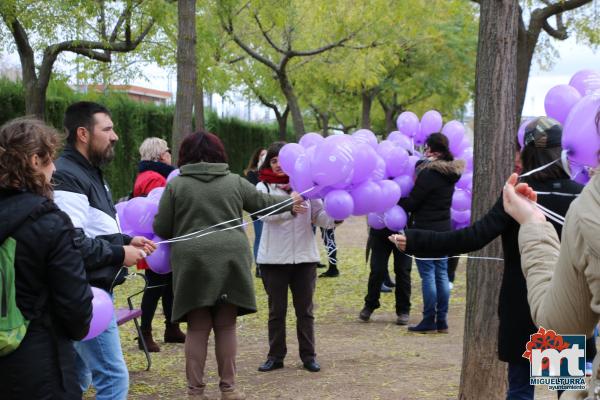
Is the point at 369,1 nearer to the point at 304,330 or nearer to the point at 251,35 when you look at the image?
the point at 251,35

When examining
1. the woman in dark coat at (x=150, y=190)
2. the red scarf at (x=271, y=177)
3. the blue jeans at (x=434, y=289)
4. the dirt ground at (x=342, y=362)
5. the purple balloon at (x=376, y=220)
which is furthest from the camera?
the blue jeans at (x=434, y=289)

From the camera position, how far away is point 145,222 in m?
5.30

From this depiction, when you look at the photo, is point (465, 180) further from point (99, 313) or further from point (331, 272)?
point (99, 313)

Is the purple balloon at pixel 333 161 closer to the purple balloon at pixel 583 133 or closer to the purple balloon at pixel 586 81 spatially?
the purple balloon at pixel 586 81

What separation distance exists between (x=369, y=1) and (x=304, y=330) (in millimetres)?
10378

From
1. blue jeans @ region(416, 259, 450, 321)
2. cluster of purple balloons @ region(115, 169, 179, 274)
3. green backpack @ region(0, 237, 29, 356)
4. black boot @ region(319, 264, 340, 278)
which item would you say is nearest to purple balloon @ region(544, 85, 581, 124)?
cluster of purple balloons @ region(115, 169, 179, 274)

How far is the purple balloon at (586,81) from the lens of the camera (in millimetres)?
4365

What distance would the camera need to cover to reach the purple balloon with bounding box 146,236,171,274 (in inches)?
212

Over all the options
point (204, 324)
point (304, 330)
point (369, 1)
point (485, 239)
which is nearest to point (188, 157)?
point (204, 324)

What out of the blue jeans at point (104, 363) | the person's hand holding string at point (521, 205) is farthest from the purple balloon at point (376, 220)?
the person's hand holding string at point (521, 205)

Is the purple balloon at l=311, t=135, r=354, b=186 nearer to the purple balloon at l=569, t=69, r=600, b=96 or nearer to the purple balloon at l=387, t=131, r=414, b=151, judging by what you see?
the purple balloon at l=569, t=69, r=600, b=96

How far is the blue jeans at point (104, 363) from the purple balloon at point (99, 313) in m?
0.20

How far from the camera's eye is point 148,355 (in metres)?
6.38

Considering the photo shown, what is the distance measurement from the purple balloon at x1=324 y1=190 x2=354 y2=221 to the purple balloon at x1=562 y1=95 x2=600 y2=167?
256 cm
